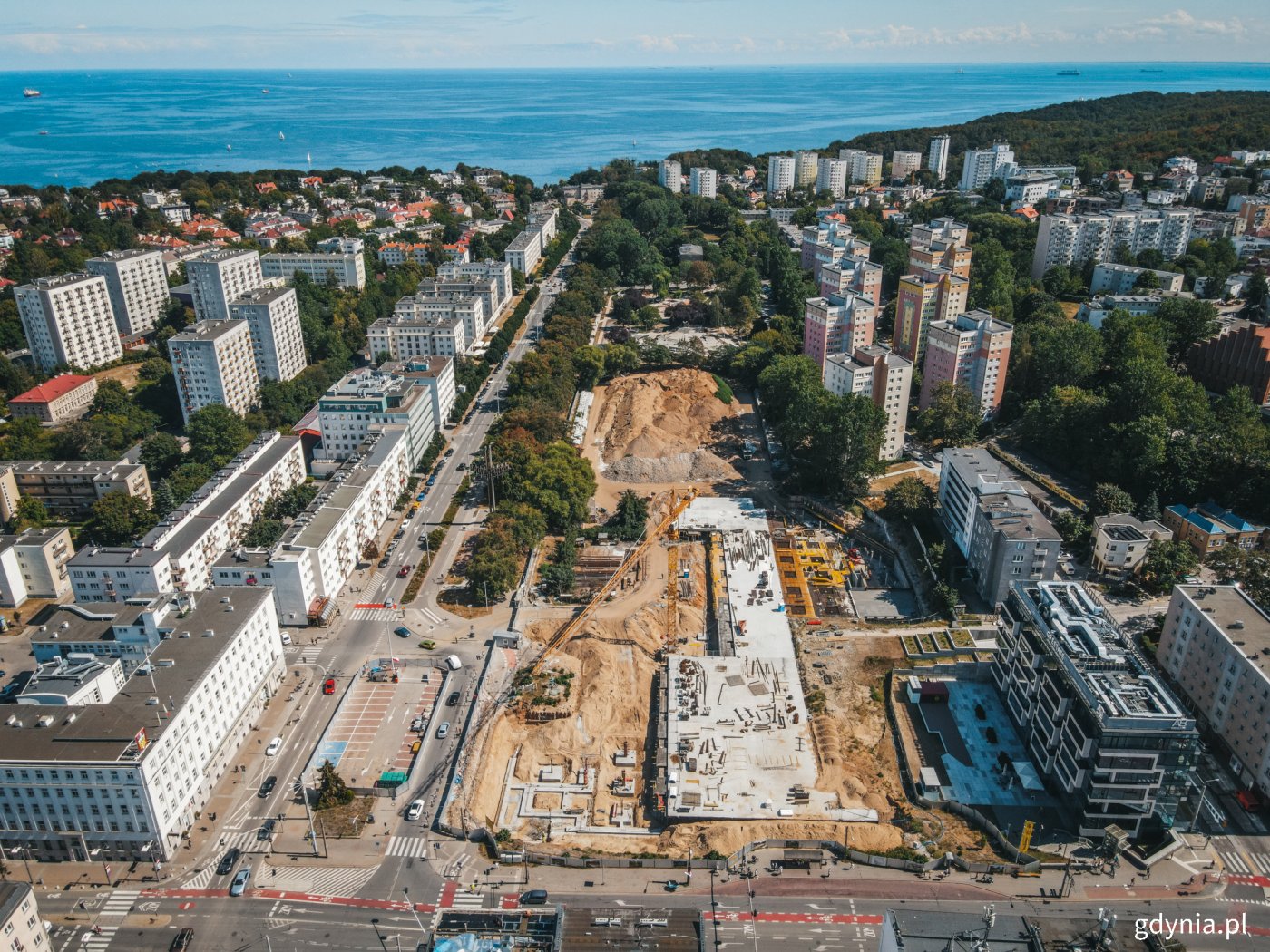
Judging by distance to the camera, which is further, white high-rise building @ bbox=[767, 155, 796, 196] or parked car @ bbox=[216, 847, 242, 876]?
white high-rise building @ bbox=[767, 155, 796, 196]

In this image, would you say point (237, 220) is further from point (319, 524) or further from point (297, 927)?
point (297, 927)

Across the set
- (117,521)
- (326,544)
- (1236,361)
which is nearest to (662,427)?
(326,544)

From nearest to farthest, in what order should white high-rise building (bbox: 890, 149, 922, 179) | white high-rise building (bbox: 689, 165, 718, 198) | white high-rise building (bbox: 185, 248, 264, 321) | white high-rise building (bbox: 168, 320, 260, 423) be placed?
white high-rise building (bbox: 168, 320, 260, 423) < white high-rise building (bbox: 185, 248, 264, 321) < white high-rise building (bbox: 689, 165, 718, 198) < white high-rise building (bbox: 890, 149, 922, 179)

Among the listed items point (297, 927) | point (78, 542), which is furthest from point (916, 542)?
point (78, 542)

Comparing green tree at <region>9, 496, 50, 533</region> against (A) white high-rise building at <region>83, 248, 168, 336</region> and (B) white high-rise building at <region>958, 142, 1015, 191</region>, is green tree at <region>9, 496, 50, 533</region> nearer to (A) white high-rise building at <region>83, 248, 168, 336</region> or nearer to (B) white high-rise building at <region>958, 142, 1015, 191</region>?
(A) white high-rise building at <region>83, 248, 168, 336</region>

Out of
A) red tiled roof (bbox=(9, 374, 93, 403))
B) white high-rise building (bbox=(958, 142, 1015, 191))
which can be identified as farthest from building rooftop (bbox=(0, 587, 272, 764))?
white high-rise building (bbox=(958, 142, 1015, 191))

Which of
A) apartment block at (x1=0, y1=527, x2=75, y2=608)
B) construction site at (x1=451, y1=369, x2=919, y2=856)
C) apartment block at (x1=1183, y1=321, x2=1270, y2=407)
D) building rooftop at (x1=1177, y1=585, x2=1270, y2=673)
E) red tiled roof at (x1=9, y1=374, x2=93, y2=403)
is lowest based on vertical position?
construction site at (x1=451, y1=369, x2=919, y2=856)
